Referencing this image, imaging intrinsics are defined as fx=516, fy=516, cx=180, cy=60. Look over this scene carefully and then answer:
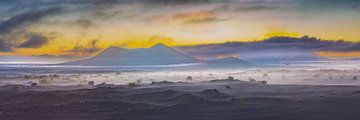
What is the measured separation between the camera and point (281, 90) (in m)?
38.3

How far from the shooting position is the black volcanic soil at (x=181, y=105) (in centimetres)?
2477

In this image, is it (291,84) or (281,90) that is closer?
(281,90)

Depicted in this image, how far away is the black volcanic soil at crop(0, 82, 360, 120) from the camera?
2477 centimetres

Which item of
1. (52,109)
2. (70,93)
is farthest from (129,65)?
(52,109)

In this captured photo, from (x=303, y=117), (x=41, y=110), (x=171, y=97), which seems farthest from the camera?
(x=171, y=97)

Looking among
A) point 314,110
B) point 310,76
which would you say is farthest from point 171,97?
point 310,76

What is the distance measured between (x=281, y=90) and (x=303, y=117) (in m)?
15.2

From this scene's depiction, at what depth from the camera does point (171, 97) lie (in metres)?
34.3

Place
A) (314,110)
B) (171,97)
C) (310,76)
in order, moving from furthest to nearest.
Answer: (310,76), (171,97), (314,110)

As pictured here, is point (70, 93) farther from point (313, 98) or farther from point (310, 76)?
point (310, 76)

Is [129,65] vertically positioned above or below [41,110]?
above

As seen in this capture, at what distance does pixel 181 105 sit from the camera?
29422mm

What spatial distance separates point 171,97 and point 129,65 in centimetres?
2496

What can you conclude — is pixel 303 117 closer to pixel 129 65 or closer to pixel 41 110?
pixel 41 110
